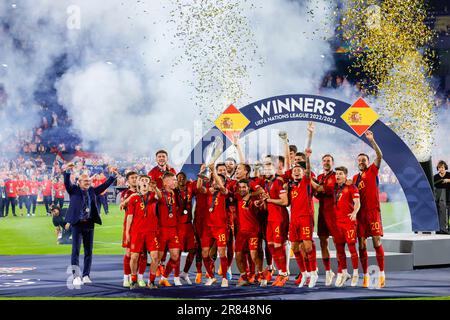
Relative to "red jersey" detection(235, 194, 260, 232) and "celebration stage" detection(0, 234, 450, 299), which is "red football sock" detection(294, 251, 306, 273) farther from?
"red jersey" detection(235, 194, 260, 232)

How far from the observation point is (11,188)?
77.9 feet

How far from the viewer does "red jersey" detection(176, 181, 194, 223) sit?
9.83 metres

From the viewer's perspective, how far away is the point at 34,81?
37.1 metres

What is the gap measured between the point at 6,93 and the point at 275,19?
1430 cm

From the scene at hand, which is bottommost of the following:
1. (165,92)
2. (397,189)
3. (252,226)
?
(252,226)

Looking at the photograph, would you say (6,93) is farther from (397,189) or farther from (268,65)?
(397,189)

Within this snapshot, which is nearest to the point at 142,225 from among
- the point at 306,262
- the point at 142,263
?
the point at 142,263

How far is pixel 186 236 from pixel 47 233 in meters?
10.2

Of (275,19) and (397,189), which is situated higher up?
(275,19)

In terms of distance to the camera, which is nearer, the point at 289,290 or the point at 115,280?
the point at 289,290

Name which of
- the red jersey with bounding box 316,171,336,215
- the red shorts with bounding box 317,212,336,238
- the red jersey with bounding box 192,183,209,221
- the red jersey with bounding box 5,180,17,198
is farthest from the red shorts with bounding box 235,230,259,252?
the red jersey with bounding box 5,180,17,198

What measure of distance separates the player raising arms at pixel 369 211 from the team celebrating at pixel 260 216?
0.01 meters
